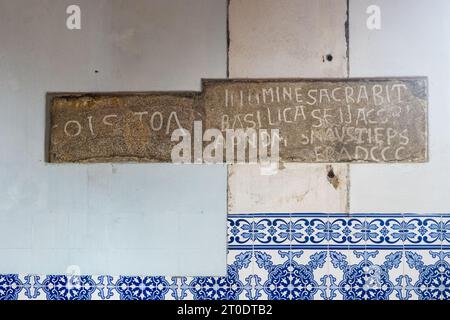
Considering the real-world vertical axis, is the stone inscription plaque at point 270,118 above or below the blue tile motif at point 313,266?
above

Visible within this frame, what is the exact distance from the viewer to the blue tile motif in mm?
2641

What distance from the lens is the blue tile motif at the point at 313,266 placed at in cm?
264

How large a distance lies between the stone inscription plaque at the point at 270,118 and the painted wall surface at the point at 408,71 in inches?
2.5

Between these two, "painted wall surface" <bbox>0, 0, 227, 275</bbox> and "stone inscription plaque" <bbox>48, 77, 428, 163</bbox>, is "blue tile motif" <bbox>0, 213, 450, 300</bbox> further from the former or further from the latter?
"stone inscription plaque" <bbox>48, 77, 428, 163</bbox>

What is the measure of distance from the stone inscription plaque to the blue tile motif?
40 centimetres

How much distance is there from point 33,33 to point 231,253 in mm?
1849

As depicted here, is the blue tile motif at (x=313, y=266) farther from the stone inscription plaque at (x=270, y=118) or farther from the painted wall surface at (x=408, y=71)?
the stone inscription plaque at (x=270, y=118)

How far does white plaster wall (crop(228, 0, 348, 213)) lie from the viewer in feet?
8.80

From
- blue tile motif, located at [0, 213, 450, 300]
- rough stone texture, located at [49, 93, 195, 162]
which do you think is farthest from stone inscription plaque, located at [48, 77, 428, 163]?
blue tile motif, located at [0, 213, 450, 300]

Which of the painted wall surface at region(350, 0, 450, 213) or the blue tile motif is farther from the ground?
the painted wall surface at region(350, 0, 450, 213)

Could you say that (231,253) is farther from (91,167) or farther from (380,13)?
(380,13)

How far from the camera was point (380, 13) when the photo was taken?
107 inches

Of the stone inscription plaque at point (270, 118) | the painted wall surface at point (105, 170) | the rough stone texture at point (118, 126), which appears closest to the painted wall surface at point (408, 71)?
the stone inscription plaque at point (270, 118)
